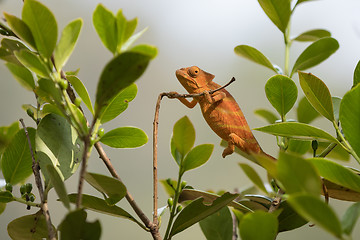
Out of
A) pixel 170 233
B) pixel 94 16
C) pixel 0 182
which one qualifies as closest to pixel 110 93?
pixel 94 16

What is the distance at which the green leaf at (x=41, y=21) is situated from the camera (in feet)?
1.05

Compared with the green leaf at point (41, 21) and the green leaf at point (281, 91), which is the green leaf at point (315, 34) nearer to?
the green leaf at point (281, 91)

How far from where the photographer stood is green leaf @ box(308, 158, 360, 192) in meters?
0.32

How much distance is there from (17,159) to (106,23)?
24 centimetres

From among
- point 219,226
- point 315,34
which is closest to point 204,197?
point 219,226

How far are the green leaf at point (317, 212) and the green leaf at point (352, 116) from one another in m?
0.12

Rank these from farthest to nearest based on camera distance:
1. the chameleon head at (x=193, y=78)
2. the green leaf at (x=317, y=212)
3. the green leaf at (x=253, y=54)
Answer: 1. the chameleon head at (x=193, y=78)
2. the green leaf at (x=253, y=54)
3. the green leaf at (x=317, y=212)

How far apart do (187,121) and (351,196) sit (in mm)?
211

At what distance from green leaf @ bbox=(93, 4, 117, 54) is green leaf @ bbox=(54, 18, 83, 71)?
0.11 ft

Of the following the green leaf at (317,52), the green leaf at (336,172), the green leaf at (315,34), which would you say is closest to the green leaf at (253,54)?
the green leaf at (317,52)

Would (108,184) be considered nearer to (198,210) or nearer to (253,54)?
(198,210)

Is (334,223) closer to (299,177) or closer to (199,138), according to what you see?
(299,177)

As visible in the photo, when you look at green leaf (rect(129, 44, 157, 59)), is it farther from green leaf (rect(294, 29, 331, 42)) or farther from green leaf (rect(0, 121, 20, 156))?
green leaf (rect(294, 29, 331, 42))

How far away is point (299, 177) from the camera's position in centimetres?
26
